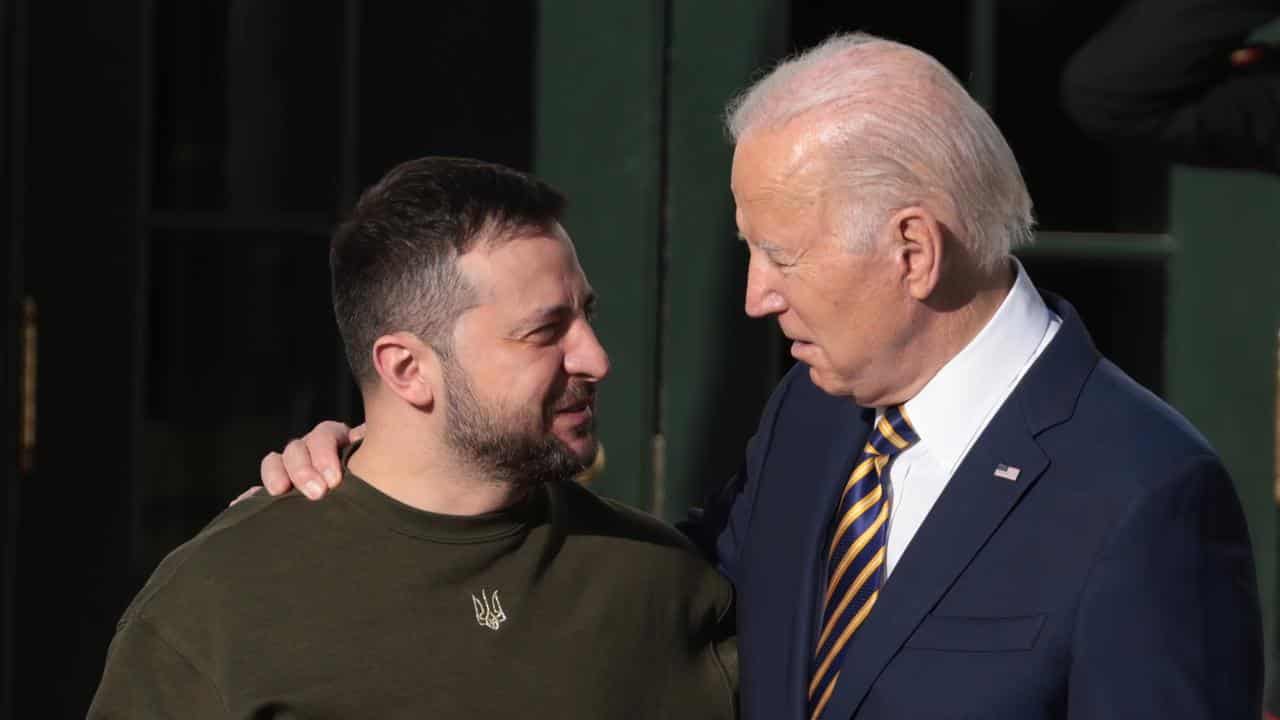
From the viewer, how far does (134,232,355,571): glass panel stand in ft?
9.14

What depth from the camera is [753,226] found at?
187 centimetres

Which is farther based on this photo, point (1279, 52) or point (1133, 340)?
point (1133, 340)

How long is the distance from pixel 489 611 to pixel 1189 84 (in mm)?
1307

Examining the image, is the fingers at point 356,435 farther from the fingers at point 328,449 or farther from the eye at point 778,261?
the eye at point 778,261

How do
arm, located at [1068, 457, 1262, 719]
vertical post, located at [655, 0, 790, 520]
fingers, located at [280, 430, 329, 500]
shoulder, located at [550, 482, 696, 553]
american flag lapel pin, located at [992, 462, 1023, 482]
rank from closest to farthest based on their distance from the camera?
arm, located at [1068, 457, 1262, 719], american flag lapel pin, located at [992, 462, 1023, 482], fingers, located at [280, 430, 329, 500], shoulder, located at [550, 482, 696, 553], vertical post, located at [655, 0, 790, 520]

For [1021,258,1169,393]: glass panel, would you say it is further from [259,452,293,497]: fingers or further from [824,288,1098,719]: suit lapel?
[259,452,293,497]: fingers

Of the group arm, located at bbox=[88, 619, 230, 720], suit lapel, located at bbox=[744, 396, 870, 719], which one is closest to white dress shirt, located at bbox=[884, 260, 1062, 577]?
suit lapel, located at bbox=[744, 396, 870, 719]

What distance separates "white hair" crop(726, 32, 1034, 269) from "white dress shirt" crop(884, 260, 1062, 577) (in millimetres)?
86

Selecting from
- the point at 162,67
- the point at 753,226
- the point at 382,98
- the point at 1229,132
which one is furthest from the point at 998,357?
the point at 162,67

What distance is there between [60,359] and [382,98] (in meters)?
0.74

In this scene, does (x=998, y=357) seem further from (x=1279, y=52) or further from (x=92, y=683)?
(x=92, y=683)

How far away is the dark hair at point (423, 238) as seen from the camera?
2.03 m

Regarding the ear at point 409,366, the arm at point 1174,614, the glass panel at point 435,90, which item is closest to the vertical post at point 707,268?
the glass panel at point 435,90

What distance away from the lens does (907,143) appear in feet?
5.75
